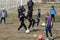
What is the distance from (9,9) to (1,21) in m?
7.29

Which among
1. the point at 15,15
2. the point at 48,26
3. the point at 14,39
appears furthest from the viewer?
the point at 15,15

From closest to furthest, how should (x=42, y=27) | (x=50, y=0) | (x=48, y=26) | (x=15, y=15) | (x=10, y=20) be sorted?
1. (x=48, y=26)
2. (x=42, y=27)
3. (x=10, y=20)
4. (x=15, y=15)
5. (x=50, y=0)

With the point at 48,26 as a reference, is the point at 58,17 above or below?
below

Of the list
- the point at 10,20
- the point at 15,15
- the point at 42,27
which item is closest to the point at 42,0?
the point at 15,15

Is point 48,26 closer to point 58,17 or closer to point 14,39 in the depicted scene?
point 14,39

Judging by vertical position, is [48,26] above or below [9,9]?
above

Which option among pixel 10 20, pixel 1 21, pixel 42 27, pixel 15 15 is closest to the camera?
pixel 42 27

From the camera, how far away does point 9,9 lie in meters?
31.8

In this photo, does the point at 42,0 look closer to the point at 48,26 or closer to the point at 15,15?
the point at 15,15

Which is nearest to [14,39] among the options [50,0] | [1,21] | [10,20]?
[1,21]

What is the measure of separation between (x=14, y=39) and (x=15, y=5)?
14.6 meters

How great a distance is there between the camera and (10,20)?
26.3m

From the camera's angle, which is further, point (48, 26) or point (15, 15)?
point (15, 15)

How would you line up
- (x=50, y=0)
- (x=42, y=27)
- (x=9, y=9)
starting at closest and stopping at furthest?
(x=42, y=27)
(x=9, y=9)
(x=50, y=0)
